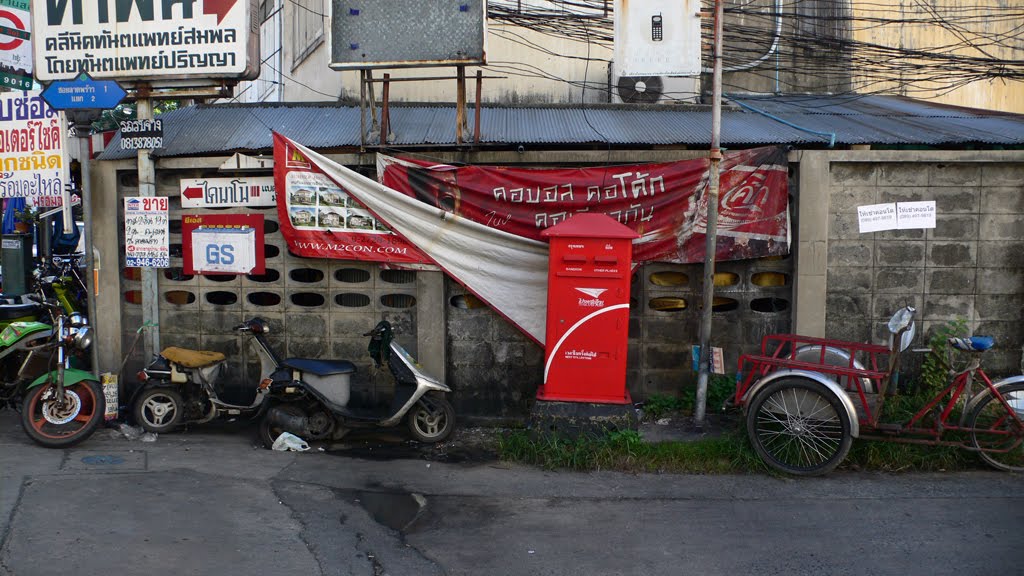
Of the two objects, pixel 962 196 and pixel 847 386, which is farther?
pixel 962 196

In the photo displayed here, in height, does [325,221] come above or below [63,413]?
above

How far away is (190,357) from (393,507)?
2.91m

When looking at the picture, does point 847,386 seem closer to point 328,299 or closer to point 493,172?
point 493,172

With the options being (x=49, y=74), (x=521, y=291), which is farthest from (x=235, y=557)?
(x=49, y=74)

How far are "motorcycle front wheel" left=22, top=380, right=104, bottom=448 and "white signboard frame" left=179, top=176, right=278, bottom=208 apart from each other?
2.26m

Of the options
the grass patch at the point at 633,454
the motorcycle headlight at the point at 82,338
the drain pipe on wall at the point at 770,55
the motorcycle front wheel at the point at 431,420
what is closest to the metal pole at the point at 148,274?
the motorcycle headlight at the point at 82,338

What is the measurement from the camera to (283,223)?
8.02 m

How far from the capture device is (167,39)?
26.3 ft

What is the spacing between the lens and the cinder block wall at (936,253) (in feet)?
26.1

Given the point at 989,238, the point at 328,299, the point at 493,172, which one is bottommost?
the point at 328,299

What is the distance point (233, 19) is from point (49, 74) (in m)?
2.09

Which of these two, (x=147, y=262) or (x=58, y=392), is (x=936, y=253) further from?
(x=58, y=392)

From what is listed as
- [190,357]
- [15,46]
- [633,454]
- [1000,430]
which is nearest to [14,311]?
[190,357]

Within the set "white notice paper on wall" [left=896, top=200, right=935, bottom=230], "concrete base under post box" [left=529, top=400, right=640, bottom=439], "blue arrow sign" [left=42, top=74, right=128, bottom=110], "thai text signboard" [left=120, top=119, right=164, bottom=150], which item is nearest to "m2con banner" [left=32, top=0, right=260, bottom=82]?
"thai text signboard" [left=120, top=119, right=164, bottom=150]
